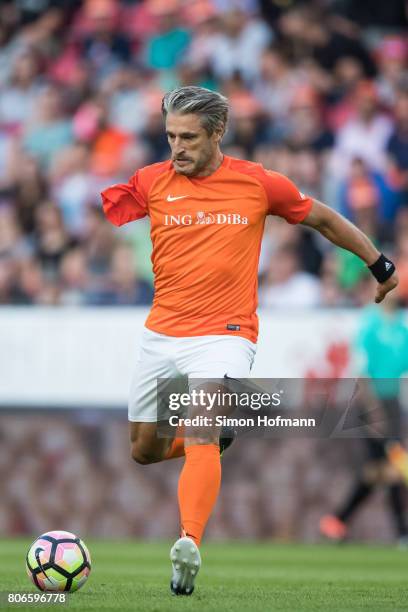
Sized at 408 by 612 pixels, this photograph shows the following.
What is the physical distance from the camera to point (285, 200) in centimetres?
639

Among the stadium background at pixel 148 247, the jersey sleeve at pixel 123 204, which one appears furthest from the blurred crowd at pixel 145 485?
the jersey sleeve at pixel 123 204

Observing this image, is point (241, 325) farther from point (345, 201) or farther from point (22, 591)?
point (345, 201)

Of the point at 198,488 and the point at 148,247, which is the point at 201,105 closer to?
the point at 198,488

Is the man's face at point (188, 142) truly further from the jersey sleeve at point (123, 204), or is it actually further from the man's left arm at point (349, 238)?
the man's left arm at point (349, 238)

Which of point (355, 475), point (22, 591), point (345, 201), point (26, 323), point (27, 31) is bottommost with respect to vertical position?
point (22, 591)

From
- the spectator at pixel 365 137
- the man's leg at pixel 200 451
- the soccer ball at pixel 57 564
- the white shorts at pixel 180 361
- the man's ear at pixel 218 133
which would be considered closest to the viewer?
the man's leg at pixel 200 451

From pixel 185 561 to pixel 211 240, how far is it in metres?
1.53

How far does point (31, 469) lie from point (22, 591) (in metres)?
7.04

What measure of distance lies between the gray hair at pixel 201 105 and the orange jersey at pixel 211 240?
0.85 feet

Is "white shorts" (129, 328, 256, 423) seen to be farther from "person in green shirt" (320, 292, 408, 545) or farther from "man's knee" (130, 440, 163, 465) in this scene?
"person in green shirt" (320, 292, 408, 545)

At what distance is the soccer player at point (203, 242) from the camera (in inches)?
243

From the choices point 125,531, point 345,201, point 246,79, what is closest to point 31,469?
point 125,531

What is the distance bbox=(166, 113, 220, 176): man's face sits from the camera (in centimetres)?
618

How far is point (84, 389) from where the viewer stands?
12.4 m
